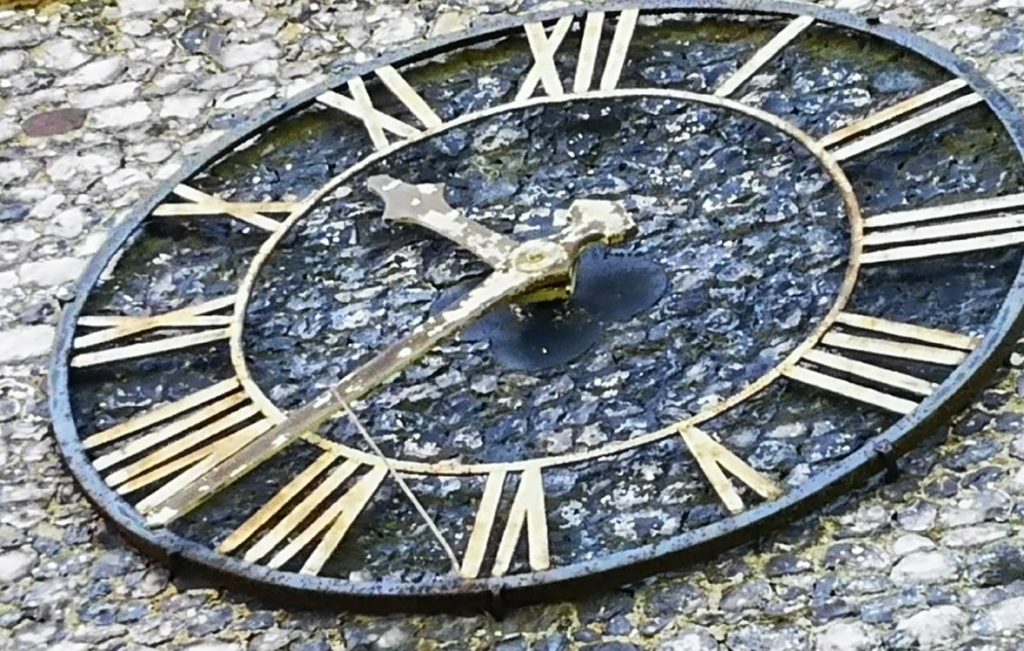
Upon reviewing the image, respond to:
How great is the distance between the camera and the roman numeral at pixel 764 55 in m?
9.64

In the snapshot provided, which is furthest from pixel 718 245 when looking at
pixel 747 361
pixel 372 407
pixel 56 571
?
pixel 56 571

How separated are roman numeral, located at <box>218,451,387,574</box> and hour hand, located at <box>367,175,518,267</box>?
0.86 metres

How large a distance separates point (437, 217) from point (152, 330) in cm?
94

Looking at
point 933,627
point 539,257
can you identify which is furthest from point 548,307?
point 933,627

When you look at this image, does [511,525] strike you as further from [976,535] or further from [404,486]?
[976,535]

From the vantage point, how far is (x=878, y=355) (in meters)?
8.38

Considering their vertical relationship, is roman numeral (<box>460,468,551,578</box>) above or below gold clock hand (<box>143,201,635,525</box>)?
below

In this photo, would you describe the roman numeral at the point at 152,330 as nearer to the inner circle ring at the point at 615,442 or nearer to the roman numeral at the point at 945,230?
the inner circle ring at the point at 615,442

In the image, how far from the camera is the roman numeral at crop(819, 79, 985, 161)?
30.1ft

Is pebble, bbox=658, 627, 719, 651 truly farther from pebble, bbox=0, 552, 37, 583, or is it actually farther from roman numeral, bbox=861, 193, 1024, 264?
pebble, bbox=0, 552, 37, 583

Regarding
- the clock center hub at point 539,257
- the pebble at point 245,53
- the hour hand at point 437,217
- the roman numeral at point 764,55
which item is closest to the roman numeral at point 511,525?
the clock center hub at point 539,257

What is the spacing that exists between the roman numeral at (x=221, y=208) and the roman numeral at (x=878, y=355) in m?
1.98

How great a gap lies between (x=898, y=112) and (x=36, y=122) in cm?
306

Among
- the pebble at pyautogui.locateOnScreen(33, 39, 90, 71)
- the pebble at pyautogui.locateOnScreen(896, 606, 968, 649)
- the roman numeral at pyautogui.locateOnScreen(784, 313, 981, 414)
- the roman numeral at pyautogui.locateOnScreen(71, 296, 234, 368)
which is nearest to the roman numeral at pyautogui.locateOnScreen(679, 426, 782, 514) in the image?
the roman numeral at pyautogui.locateOnScreen(784, 313, 981, 414)
